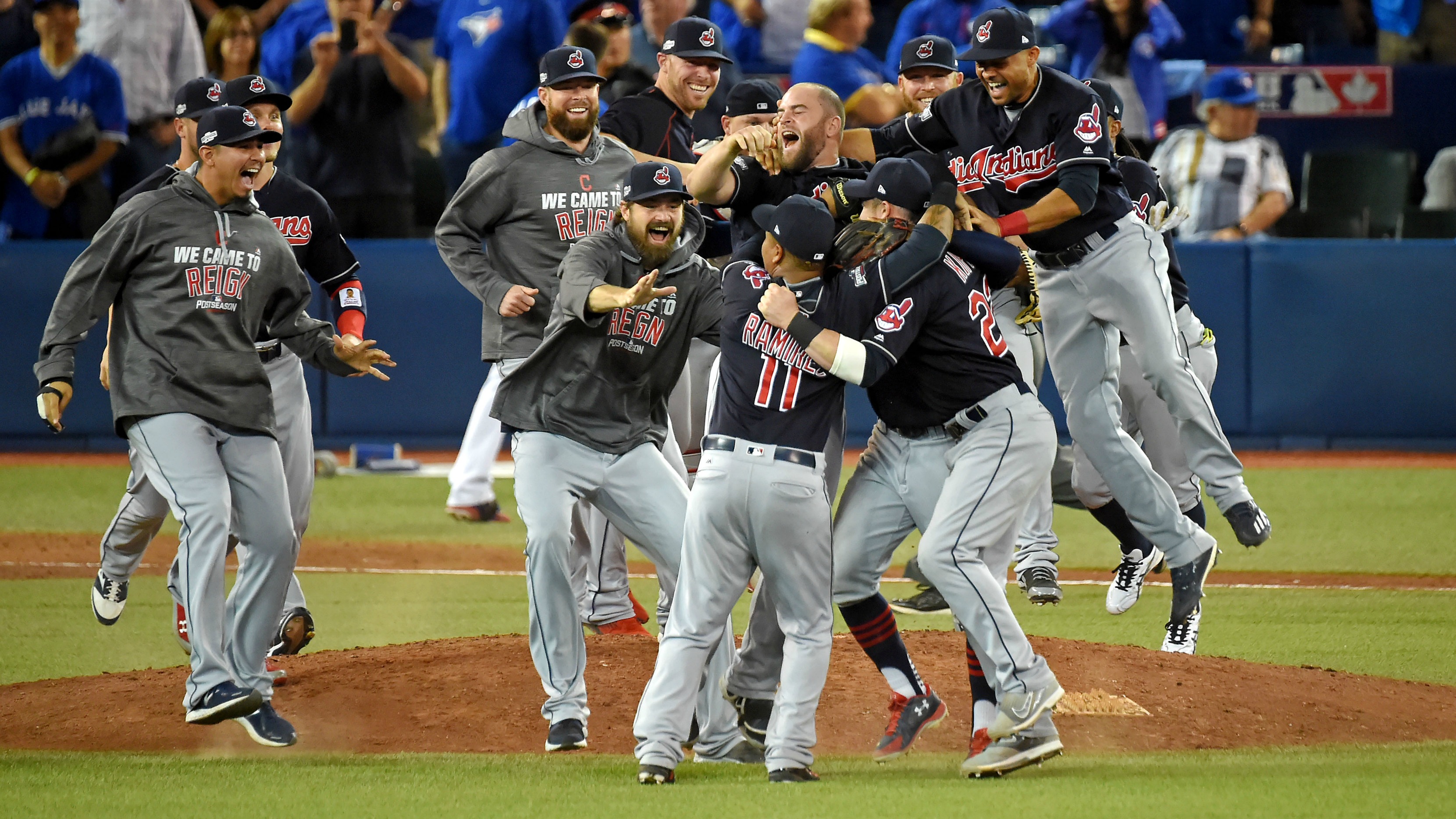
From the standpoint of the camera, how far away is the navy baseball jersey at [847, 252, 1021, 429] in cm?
554

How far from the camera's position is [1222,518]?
38.4 feet

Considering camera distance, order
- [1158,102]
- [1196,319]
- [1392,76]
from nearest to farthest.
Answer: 1. [1196,319]
2. [1158,102]
3. [1392,76]

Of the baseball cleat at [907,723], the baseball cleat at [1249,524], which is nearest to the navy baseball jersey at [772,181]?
the baseball cleat at [907,723]

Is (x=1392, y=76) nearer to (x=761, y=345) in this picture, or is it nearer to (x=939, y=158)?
(x=939, y=158)

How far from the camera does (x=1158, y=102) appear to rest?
13969 mm

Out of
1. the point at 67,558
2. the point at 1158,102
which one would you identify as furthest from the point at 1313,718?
the point at 1158,102

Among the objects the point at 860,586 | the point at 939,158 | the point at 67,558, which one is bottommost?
the point at 67,558

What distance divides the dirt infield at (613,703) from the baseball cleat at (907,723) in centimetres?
18

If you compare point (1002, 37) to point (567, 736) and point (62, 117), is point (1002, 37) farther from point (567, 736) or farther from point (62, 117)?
point (62, 117)

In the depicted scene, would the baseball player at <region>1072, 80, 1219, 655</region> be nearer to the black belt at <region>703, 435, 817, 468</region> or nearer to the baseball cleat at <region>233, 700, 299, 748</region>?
the black belt at <region>703, 435, 817, 468</region>

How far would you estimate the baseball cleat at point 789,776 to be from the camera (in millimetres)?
5277

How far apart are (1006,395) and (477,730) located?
6.93ft

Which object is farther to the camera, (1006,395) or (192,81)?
(192,81)

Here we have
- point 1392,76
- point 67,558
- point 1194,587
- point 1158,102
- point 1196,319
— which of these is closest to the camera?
point 1194,587
